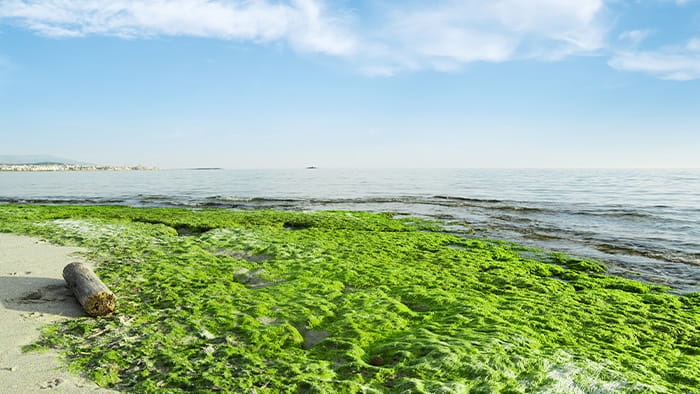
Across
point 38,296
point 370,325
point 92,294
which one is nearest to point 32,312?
point 38,296

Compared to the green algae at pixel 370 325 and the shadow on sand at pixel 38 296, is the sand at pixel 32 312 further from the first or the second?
the green algae at pixel 370 325

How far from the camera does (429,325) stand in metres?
6.21

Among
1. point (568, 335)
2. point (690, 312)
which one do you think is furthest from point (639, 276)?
point (568, 335)

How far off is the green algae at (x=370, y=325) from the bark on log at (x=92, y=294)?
26cm

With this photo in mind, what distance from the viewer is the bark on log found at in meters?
6.07

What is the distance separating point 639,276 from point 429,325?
346 inches

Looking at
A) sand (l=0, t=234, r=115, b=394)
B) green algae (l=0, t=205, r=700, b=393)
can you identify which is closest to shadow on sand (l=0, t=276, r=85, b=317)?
sand (l=0, t=234, r=115, b=394)

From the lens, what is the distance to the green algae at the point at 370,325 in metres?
4.55

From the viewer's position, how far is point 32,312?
6.04 metres

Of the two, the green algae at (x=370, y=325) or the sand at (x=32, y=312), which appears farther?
the green algae at (x=370, y=325)

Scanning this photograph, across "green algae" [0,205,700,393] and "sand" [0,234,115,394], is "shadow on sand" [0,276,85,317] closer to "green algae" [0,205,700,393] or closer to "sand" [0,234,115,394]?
"sand" [0,234,115,394]

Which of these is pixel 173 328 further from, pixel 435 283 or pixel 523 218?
pixel 523 218

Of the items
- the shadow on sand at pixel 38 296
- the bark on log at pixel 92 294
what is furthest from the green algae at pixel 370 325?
the shadow on sand at pixel 38 296

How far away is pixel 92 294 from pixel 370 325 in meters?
4.72
